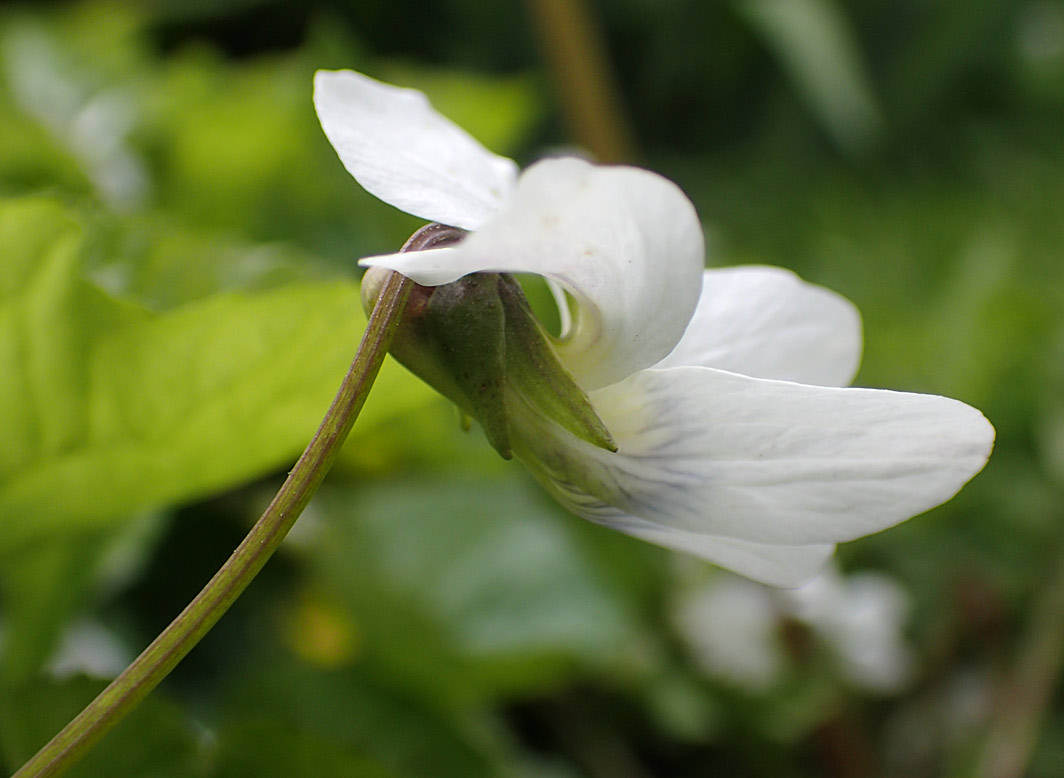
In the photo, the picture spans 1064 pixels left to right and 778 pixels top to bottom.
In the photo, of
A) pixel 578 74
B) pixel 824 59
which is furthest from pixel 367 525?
pixel 824 59

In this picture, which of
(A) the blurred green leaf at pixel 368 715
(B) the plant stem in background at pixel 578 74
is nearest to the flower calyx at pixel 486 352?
(A) the blurred green leaf at pixel 368 715

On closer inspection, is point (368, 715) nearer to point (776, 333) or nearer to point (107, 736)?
point (107, 736)

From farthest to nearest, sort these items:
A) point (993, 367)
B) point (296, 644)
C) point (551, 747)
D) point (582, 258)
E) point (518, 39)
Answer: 1. point (518, 39)
2. point (993, 367)
3. point (551, 747)
4. point (296, 644)
5. point (582, 258)

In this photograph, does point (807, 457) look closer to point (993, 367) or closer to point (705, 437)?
point (705, 437)

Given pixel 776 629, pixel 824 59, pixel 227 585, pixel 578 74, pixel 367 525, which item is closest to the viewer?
pixel 227 585

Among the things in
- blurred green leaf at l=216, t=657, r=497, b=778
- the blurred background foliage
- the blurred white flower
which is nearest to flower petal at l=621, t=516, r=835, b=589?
the blurred background foliage

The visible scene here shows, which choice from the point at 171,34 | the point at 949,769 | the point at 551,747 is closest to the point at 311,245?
the point at 551,747
